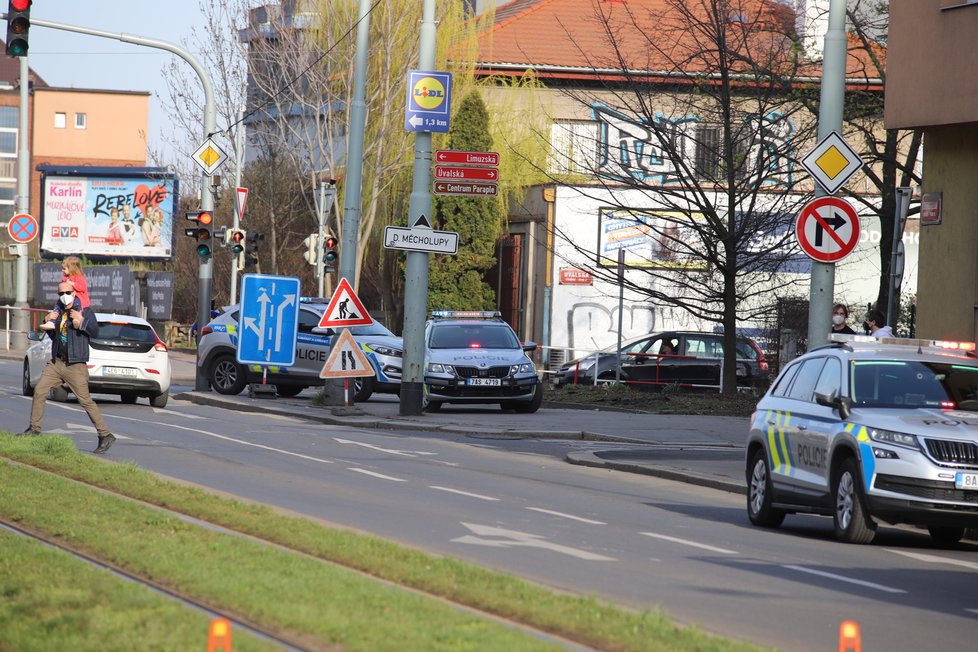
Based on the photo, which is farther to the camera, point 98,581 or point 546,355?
point 546,355

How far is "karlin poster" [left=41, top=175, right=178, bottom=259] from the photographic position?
56938mm

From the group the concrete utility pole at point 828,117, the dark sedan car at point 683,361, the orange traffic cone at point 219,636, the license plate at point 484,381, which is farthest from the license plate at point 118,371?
the orange traffic cone at point 219,636

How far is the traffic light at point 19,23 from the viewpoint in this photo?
23.7 m

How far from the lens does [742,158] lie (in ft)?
89.8

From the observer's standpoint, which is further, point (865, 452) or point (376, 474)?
point (376, 474)

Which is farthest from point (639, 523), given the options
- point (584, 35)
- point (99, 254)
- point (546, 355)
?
point (99, 254)

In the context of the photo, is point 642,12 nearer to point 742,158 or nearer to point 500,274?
point 500,274

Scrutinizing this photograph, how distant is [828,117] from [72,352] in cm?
832

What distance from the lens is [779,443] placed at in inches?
537

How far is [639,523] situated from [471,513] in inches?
53.9

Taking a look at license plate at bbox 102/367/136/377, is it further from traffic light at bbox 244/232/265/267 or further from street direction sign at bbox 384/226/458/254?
traffic light at bbox 244/232/265/267

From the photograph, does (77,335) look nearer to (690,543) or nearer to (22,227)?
(690,543)

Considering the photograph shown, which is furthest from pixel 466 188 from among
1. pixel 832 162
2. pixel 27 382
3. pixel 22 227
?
pixel 22 227

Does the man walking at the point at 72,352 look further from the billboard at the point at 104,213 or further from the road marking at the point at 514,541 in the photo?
the billboard at the point at 104,213
